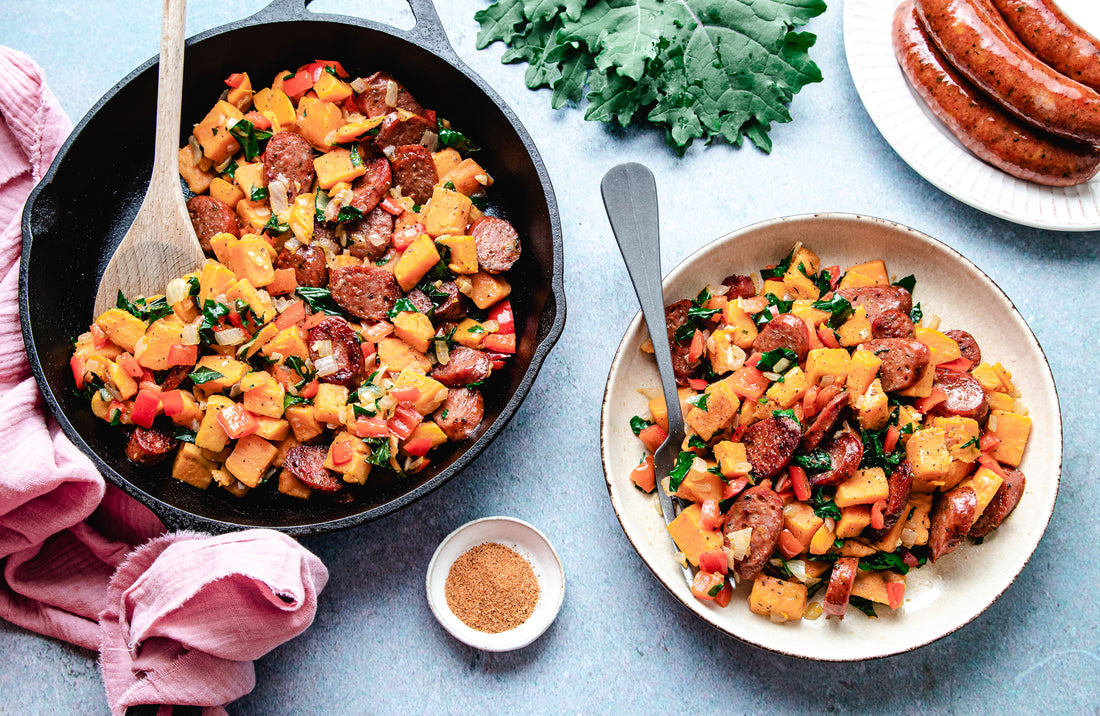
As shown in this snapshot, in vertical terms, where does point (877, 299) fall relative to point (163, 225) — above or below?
below

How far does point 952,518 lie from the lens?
2439 millimetres

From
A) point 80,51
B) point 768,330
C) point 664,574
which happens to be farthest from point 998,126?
point 80,51

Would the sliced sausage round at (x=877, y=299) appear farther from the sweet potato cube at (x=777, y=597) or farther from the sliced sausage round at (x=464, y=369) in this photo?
the sliced sausage round at (x=464, y=369)

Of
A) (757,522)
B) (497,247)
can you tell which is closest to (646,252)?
(497,247)

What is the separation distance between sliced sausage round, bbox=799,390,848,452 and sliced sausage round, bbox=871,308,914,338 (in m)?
0.31

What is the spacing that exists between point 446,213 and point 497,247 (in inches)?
8.7

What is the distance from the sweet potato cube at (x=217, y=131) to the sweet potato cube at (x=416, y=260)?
32.1 inches

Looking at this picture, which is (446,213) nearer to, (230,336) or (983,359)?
(230,336)

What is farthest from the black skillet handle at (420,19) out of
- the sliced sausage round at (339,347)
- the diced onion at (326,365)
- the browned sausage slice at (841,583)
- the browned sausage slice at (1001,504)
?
the browned sausage slice at (1001,504)

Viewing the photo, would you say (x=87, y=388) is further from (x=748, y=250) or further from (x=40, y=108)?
(x=748, y=250)

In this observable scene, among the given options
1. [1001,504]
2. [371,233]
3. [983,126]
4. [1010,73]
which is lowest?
[1001,504]

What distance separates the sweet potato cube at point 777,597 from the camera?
2.56m

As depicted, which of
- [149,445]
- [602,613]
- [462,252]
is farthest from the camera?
[602,613]

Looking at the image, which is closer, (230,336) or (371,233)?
(230,336)
